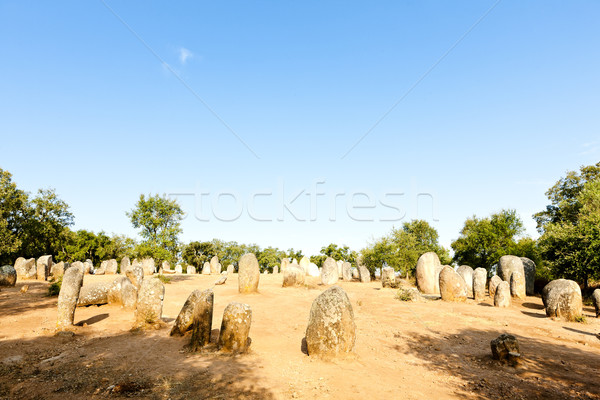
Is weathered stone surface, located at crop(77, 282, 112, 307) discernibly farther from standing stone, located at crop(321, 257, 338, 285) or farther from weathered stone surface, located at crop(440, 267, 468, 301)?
weathered stone surface, located at crop(440, 267, 468, 301)

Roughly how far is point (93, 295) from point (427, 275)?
2199 centimetres

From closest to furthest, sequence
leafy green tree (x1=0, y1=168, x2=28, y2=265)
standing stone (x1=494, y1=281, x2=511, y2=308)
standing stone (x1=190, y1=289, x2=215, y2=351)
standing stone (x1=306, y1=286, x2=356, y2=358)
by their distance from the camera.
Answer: standing stone (x1=306, y1=286, x2=356, y2=358) < standing stone (x1=190, y1=289, x2=215, y2=351) < standing stone (x1=494, y1=281, x2=511, y2=308) < leafy green tree (x1=0, y1=168, x2=28, y2=265)

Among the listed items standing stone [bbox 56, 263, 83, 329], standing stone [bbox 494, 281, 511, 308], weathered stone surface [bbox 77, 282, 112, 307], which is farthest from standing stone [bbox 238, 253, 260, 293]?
standing stone [bbox 494, 281, 511, 308]

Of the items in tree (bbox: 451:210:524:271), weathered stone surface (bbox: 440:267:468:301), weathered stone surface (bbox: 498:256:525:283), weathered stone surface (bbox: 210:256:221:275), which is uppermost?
tree (bbox: 451:210:524:271)

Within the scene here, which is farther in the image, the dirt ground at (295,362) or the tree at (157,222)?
the tree at (157,222)

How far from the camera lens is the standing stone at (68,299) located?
10.9 m

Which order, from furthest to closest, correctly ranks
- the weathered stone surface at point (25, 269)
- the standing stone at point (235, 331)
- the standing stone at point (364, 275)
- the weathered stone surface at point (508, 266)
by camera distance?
Answer: 1. the standing stone at point (364, 275)
2. the weathered stone surface at point (25, 269)
3. the weathered stone surface at point (508, 266)
4. the standing stone at point (235, 331)

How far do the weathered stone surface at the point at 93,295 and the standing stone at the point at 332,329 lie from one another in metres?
12.2

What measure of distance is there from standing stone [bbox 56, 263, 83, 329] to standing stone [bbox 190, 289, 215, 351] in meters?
5.08

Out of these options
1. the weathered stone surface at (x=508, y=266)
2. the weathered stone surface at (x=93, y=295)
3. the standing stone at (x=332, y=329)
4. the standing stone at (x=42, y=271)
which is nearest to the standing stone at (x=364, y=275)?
the weathered stone surface at (x=508, y=266)

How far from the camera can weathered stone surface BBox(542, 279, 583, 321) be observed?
1407 centimetres

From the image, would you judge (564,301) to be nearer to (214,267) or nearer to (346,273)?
(346,273)

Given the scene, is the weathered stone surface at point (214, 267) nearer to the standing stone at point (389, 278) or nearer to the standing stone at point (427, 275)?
the standing stone at point (389, 278)

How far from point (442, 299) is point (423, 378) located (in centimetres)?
1371
